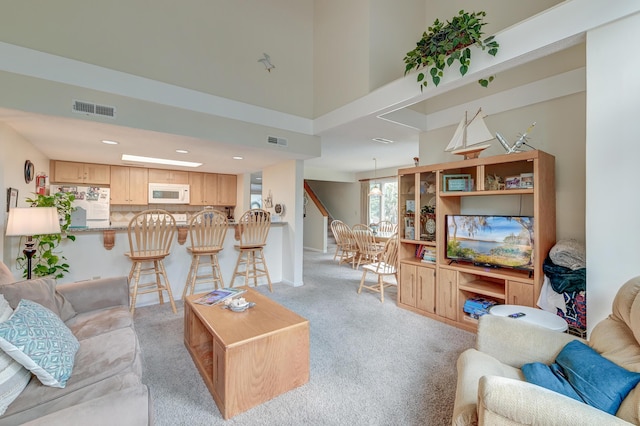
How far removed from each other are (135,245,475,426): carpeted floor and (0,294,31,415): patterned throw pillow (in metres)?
0.69

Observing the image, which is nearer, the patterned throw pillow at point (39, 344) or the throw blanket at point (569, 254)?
the patterned throw pillow at point (39, 344)

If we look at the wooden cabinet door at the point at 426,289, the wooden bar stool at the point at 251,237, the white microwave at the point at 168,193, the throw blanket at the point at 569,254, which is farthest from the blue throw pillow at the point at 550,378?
the white microwave at the point at 168,193

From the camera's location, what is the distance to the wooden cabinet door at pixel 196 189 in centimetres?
584

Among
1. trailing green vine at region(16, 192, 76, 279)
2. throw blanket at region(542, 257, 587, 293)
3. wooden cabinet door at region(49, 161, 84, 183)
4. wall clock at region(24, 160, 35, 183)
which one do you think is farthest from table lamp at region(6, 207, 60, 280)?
throw blanket at region(542, 257, 587, 293)

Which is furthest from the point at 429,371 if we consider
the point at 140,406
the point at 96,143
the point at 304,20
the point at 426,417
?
the point at 304,20

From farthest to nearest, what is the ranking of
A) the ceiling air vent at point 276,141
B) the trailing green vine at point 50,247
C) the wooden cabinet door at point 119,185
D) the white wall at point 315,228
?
the white wall at point 315,228
the wooden cabinet door at point 119,185
the ceiling air vent at point 276,141
the trailing green vine at point 50,247

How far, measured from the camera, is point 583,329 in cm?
229

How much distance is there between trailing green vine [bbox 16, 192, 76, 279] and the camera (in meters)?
2.75

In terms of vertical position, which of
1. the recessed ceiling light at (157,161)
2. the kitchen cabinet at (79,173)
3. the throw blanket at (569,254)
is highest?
the recessed ceiling light at (157,161)

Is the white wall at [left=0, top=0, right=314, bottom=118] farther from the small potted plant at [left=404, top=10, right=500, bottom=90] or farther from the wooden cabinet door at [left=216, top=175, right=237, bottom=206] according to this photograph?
the wooden cabinet door at [left=216, top=175, right=237, bottom=206]

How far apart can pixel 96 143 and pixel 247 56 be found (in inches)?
87.7

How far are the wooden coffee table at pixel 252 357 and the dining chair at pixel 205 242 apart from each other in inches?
60.7

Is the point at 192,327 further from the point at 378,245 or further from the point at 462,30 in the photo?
the point at 378,245

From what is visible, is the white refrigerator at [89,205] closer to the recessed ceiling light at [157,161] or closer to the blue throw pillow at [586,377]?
the recessed ceiling light at [157,161]
